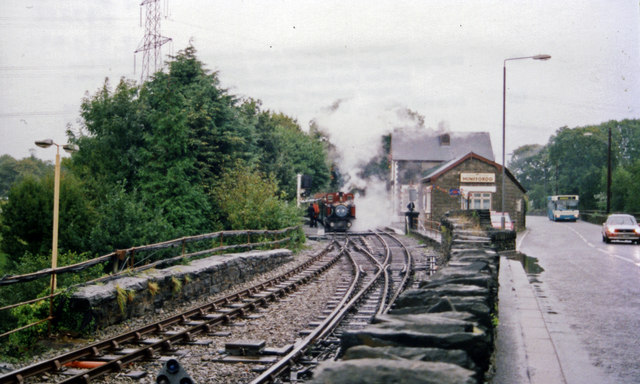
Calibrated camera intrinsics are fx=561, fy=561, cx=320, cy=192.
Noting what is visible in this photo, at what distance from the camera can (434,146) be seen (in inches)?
2215

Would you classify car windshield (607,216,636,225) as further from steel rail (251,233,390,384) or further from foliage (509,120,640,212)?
foliage (509,120,640,212)

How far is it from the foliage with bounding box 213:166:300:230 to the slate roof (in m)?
29.3

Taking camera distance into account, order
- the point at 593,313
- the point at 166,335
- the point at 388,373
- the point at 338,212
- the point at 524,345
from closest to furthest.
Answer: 1. the point at 388,373
2. the point at 524,345
3. the point at 166,335
4. the point at 593,313
5. the point at 338,212

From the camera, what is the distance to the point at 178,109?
26.1 meters

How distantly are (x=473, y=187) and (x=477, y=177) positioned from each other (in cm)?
83

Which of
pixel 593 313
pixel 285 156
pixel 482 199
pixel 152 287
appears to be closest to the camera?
pixel 593 313

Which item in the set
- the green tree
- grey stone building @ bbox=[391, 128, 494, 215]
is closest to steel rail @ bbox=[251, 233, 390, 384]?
the green tree

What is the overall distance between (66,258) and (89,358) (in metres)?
10.3

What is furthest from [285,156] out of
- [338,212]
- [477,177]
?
[477,177]

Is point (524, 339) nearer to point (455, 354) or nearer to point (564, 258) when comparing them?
point (455, 354)

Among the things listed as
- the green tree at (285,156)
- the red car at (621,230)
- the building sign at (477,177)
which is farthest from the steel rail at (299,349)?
the building sign at (477,177)

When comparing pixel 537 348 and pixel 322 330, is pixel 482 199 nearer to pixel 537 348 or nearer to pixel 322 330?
pixel 322 330

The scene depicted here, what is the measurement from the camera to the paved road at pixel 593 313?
247 inches

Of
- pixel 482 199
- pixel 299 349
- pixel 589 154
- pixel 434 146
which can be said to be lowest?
pixel 299 349
